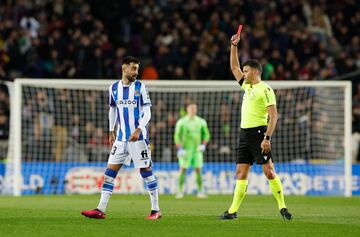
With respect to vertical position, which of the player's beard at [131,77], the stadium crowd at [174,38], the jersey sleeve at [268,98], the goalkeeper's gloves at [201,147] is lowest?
the goalkeeper's gloves at [201,147]

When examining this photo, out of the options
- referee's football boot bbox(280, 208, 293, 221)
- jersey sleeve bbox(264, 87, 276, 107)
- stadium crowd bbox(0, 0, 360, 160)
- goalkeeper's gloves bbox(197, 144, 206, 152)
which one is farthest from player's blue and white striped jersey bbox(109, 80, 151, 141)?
stadium crowd bbox(0, 0, 360, 160)

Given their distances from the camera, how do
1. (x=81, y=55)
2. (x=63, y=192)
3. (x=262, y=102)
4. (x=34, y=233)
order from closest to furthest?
(x=34, y=233)
(x=262, y=102)
(x=63, y=192)
(x=81, y=55)

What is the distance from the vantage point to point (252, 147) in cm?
1223

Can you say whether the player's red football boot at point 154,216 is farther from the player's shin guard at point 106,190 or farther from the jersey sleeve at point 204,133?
the jersey sleeve at point 204,133

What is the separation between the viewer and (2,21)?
24828 mm

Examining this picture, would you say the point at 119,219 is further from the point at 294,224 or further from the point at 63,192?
the point at 63,192

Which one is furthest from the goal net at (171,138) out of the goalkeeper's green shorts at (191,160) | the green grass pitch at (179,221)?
the green grass pitch at (179,221)

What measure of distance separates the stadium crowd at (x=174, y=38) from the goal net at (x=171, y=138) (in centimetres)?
79

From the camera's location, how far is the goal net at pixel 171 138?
2155 centimetres

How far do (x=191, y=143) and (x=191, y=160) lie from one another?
453 mm

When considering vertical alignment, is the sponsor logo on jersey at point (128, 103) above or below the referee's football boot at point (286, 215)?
above

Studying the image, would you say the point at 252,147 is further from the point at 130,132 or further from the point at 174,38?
the point at 174,38

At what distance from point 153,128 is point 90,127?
1.63m

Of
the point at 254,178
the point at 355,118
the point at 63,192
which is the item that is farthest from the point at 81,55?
the point at 355,118
